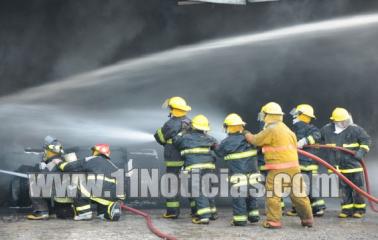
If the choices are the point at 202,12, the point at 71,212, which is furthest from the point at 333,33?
the point at 71,212

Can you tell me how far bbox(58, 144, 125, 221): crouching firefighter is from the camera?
331 inches

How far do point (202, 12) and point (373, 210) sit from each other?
17.4 feet

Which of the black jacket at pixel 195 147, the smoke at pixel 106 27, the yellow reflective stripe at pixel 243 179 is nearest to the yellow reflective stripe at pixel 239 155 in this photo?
the yellow reflective stripe at pixel 243 179

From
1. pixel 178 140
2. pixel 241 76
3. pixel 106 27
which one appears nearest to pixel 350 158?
pixel 178 140

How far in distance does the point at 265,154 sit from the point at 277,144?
226 mm

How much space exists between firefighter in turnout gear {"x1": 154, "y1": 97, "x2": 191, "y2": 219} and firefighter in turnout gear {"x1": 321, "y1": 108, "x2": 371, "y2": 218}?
2275 millimetres

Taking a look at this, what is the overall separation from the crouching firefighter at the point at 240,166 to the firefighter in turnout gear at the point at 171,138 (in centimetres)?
69

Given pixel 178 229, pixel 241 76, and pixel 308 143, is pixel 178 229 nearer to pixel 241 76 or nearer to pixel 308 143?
pixel 308 143

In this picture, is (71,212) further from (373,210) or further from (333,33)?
(333,33)

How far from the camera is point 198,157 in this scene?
8352 millimetres

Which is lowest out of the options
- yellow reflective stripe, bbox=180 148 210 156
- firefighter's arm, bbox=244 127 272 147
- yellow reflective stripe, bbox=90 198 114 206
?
yellow reflective stripe, bbox=90 198 114 206

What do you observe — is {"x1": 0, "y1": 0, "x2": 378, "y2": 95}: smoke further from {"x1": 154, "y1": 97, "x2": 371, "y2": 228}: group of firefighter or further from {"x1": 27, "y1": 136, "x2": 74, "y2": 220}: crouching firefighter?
{"x1": 154, "y1": 97, "x2": 371, "y2": 228}: group of firefighter

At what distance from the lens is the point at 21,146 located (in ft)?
31.4

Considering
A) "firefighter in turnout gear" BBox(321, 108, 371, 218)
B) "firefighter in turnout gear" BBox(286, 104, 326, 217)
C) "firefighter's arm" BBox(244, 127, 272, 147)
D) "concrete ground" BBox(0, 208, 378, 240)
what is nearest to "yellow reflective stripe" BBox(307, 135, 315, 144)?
"firefighter in turnout gear" BBox(286, 104, 326, 217)
